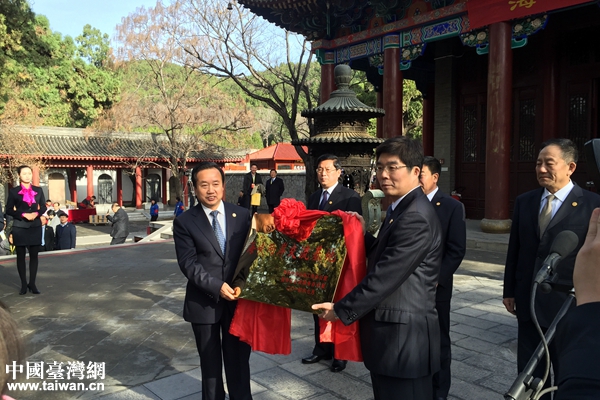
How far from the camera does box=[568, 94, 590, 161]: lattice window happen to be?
34.5 ft

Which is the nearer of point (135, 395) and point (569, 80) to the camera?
point (135, 395)

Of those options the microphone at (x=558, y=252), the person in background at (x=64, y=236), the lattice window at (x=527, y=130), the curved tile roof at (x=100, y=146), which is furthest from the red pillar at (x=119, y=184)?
the microphone at (x=558, y=252)

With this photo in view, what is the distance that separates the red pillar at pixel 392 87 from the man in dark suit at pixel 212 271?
9376 mm

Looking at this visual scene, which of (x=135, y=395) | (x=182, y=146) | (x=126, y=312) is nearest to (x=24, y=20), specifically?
(x=126, y=312)

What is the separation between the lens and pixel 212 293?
2.62 meters

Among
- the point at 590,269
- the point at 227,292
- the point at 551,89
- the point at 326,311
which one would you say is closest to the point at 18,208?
the point at 227,292

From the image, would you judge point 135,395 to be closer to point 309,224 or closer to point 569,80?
point 309,224

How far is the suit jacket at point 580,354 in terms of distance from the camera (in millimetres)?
818

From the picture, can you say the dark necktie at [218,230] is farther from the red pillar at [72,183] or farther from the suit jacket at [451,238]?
the red pillar at [72,183]

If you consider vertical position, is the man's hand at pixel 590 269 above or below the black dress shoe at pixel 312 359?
above

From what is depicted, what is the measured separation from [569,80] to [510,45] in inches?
81.9

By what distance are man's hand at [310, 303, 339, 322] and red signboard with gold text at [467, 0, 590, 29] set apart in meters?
8.93

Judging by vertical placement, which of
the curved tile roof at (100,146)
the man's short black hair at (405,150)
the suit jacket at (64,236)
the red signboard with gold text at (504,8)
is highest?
the red signboard with gold text at (504,8)

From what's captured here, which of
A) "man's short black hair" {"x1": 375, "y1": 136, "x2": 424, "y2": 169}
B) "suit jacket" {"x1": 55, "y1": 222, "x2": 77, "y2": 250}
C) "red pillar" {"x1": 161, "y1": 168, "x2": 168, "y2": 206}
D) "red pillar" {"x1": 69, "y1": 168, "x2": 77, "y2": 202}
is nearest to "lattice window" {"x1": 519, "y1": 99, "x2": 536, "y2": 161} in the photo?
"man's short black hair" {"x1": 375, "y1": 136, "x2": 424, "y2": 169}
